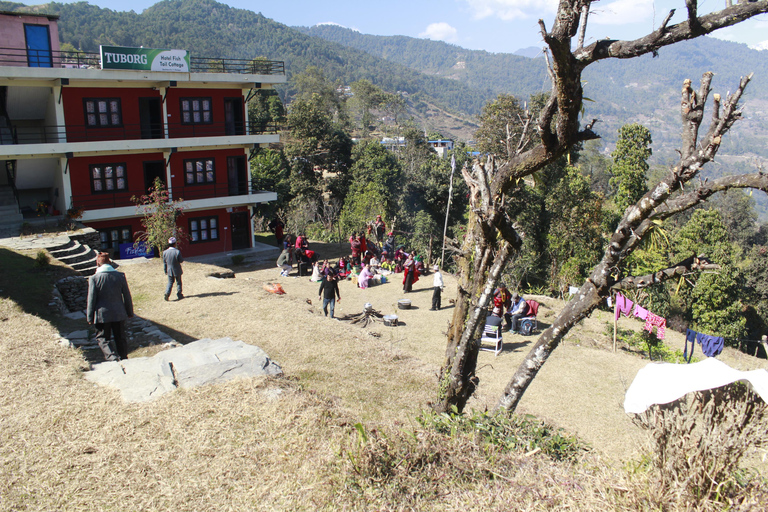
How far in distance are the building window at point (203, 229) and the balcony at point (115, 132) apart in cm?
386

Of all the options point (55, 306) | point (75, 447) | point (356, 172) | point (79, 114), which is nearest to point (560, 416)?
point (75, 447)

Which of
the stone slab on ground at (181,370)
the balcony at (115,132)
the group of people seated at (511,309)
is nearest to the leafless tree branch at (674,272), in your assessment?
the stone slab on ground at (181,370)

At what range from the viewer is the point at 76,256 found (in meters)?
15.6

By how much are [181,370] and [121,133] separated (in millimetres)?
17242

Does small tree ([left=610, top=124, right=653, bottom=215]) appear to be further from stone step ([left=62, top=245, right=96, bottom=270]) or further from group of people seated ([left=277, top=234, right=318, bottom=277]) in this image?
stone step ([left=62, top=245, right=96, bottom=270])

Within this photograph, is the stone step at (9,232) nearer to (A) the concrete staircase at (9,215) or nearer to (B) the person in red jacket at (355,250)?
(A) the concrete staircase at (9,215)

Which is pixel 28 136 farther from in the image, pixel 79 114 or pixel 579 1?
pixel 579 1

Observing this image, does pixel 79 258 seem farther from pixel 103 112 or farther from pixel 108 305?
pixel 108 305

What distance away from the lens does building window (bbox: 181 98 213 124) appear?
2253cm

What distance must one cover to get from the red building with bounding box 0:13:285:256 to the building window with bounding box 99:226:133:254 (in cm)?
4

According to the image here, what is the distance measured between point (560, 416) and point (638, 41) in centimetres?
691

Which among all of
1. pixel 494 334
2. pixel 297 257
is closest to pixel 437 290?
pixel 494 334

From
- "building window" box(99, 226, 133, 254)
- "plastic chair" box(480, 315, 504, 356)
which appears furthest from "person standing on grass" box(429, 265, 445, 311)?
"building window" box(99, 226, 133, 254)

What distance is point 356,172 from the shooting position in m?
39.6
